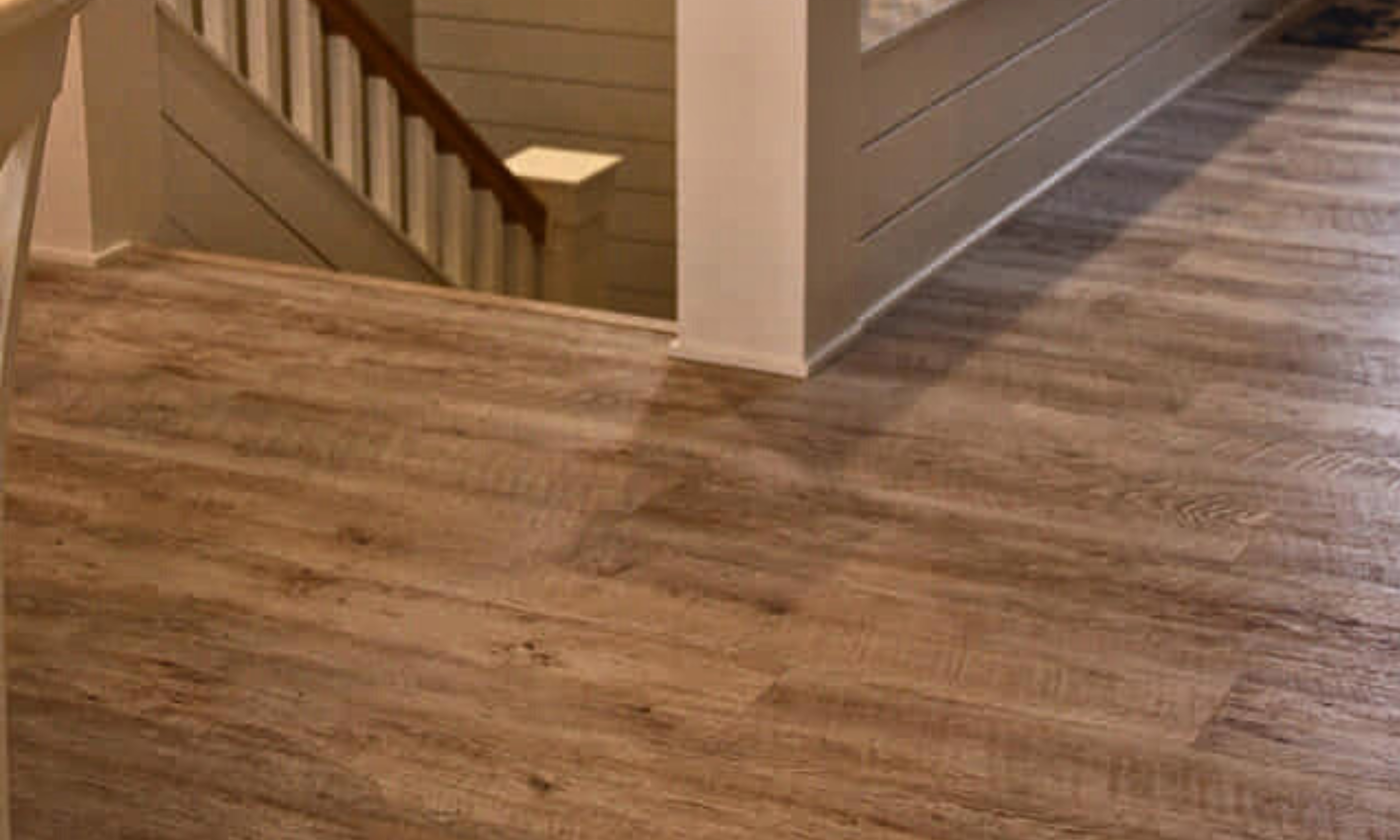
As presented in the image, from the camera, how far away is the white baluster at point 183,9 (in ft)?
13.6

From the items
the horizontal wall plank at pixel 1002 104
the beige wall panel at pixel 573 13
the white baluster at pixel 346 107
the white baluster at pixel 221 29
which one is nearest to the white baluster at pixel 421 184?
the white baluster at pixel 346 107

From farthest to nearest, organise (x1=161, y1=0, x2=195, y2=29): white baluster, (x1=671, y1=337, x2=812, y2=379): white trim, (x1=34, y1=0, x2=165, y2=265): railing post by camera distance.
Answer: (x1=161, y1=0, x2=195, y2=29): white baluster, (x1=34, y1=0, x2=165, y2=265): railing post, (x1=671, y1=337, x2=812, y2=379): white trim

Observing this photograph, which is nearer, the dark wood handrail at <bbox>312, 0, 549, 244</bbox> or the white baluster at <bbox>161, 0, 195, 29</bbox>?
the white baluster at <bbox>161, 0, 195, 29</bbox>

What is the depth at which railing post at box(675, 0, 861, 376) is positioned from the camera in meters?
3.47

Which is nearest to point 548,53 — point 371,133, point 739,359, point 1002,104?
point 371,133

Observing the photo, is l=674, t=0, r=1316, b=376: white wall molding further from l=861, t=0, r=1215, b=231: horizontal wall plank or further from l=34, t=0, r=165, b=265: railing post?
l=34, t=0, r=165, b=265: railing post

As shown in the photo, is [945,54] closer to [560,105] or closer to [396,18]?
[560,105]

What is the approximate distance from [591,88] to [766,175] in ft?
9.65

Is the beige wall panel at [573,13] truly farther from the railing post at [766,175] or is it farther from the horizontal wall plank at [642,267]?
the railing post at [766,175]

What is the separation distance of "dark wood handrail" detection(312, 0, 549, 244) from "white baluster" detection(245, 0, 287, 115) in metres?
0.11

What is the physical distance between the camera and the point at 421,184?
15.8ft

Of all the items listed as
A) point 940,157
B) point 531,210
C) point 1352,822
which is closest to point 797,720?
point 1352,822

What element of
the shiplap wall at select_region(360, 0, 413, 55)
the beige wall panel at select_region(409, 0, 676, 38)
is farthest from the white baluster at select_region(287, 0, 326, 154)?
the shiplap wall at select_region(360, 0, 413, 55)

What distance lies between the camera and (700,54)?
3506 millimetres
